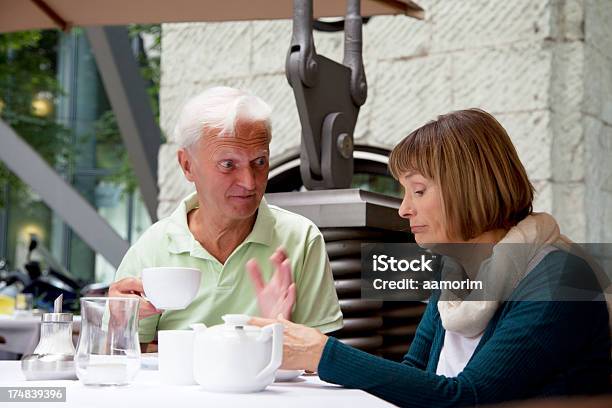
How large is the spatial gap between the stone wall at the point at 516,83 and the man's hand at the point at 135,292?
3167mm

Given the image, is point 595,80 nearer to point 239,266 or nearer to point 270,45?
point 270,45

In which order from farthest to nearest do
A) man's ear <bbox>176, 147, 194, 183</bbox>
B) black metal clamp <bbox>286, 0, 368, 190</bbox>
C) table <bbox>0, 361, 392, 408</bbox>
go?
black metal clamp <bbox>286, 0, 368, 190</bbox>
man's ear <bbox>176, 147, 194, 183</bbox>
table <bbox>0, 361, 392, 408</bbox>

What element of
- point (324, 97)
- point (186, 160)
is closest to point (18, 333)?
point (324, 97)

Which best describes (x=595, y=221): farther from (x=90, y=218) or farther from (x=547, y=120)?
(x=90, y=218)

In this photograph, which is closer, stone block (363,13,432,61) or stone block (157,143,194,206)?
stone block (363,13,432,61)

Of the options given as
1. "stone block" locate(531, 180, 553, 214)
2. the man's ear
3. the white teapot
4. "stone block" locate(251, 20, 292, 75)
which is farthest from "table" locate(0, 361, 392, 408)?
"stone block" locate(251, 20, 292, 75)

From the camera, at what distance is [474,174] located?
1.84 meters

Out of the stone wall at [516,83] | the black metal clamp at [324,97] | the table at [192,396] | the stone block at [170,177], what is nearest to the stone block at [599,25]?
the stone wall at [516,83]

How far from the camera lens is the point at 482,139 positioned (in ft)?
6.09

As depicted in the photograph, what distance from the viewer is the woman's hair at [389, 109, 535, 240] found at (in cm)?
184

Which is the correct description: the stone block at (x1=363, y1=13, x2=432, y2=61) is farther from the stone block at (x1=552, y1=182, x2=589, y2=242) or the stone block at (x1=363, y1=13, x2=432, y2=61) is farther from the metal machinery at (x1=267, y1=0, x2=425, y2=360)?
the metal machinery at (x1=267, y1=0, x2=425, y2=360)

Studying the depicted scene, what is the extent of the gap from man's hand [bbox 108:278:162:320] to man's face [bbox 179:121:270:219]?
39 cm

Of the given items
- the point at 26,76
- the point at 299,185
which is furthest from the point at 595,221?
the point at 26,76

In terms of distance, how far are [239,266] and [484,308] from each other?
80cm
